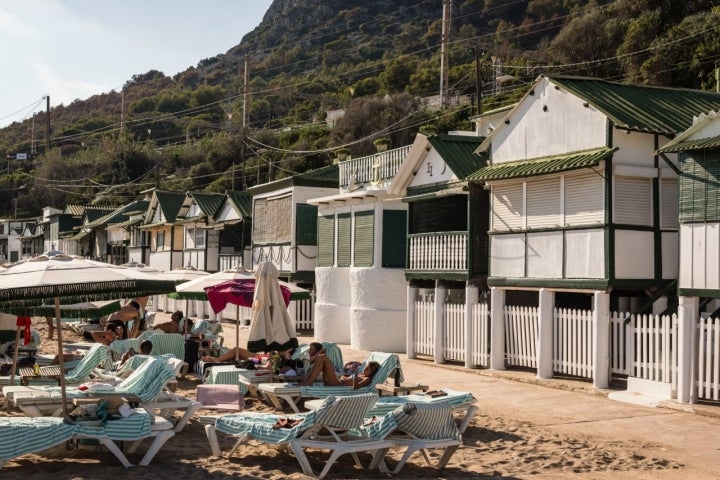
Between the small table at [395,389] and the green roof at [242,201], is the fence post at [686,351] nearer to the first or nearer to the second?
the small table at [395,389]

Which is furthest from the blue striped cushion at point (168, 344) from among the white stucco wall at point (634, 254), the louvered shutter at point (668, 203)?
the louvered shutter at point (668, 203)

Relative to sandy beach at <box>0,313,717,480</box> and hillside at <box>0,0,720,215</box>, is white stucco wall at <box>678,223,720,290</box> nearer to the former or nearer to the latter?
sandy beach at <box>0,313,717,480</box>

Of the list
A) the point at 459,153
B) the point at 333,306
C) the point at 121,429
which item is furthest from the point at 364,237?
the point at 121,429

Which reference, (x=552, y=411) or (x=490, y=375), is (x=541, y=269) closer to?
(x=490, y=375)

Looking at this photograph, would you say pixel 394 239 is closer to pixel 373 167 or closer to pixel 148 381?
pixel 373 167

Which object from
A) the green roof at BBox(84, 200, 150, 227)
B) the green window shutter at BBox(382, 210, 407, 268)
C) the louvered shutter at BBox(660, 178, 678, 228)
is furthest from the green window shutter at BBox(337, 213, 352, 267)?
the green roof at BBox(84, 200, 150, 227)

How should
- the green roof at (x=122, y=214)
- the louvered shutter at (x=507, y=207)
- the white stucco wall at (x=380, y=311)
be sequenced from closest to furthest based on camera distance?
the louvered shutter at (x=507, y=207), the white stucco wall at (x=380, y=311), the green roof at (x=122, y=214)

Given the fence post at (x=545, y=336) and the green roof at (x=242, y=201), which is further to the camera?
the green roof at (x=242, y=201)

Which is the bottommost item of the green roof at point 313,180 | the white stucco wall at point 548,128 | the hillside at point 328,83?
the white stucco wall at point 548,128

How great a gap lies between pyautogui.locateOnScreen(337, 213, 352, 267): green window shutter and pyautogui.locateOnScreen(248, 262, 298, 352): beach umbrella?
1127 centimetres

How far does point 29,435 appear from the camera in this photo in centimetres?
927

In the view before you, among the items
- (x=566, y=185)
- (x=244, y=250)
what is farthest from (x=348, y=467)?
(x=244, y=250)

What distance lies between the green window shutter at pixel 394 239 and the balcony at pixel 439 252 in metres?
1.79

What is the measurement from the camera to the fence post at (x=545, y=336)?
18.5 metres
